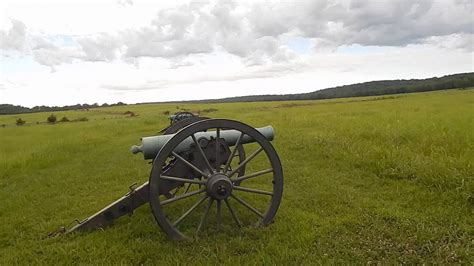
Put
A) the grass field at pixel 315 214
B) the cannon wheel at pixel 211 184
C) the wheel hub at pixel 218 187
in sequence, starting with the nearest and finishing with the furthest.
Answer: the grass field at pixel 315 214 → the cannon wheel at pixel 211 184 → the wheel hub at pixel 218 187

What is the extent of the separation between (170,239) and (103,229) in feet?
3.81

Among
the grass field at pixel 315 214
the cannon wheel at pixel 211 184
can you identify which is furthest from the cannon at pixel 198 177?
the grass field at pixel 315 214

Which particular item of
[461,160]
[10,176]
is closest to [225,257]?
[461,160]

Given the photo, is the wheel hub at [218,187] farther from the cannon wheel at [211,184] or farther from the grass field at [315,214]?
the grass field at [315,214]

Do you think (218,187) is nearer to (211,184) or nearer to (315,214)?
(211,184)

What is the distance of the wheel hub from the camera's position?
204 inches

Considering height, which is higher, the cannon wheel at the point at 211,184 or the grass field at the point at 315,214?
the cannon wheel at the point at 211,184

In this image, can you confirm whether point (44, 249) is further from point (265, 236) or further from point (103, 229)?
point (265, 236)

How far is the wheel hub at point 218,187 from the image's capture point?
5.18m

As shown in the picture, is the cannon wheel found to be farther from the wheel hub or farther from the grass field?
the grass field

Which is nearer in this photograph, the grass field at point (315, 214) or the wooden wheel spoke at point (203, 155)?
the grass field at point (315, 214)

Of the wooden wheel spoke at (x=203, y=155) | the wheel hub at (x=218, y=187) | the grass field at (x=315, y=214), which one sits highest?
the wooden wheel spoke at (x=203, y=155)

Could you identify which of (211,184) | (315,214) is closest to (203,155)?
(211,184)

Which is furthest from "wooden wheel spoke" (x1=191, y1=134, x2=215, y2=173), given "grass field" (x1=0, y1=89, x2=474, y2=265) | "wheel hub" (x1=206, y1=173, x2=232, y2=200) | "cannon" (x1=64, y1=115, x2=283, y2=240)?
"grass field" (x1=0, y1=89, x2=474, y2=265)
